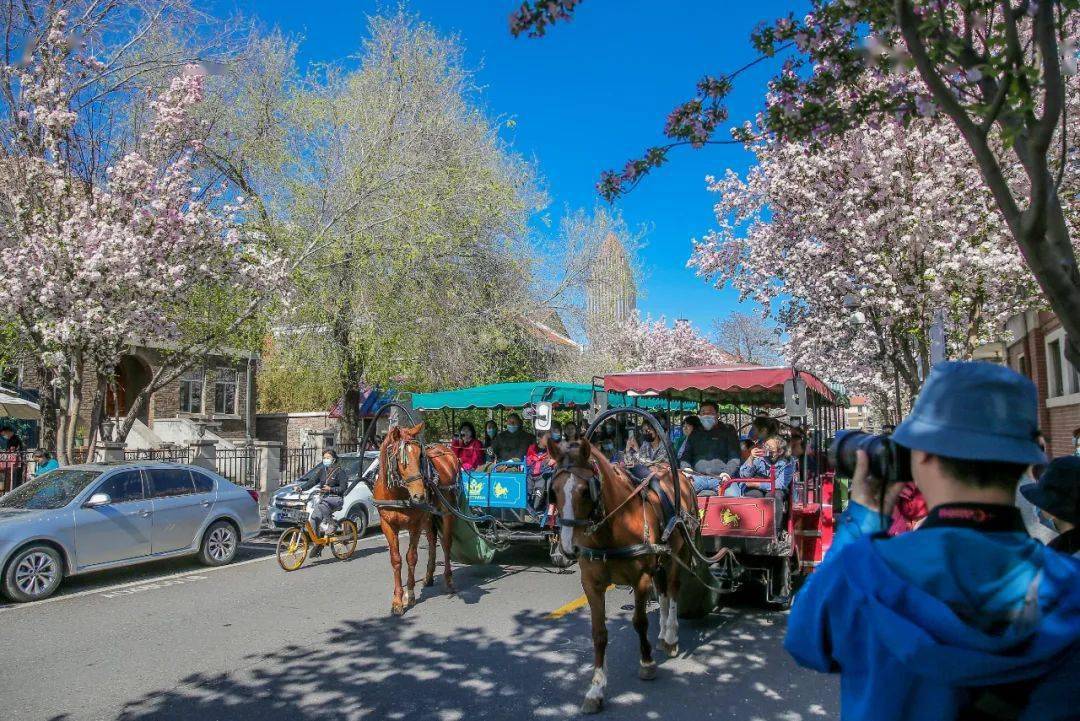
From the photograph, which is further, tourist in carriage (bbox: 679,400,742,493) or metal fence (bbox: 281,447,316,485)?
metal fence (bbox: 281,447,316,485)

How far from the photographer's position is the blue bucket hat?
5.67ft

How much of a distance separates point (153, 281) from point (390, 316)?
7.92 m

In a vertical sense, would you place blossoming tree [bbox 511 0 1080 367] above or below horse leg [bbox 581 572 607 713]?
above

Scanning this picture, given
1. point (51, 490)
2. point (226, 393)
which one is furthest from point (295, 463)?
point (51, 490)

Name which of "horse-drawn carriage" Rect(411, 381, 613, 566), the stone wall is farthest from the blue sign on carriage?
the stone wall

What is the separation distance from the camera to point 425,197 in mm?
19203

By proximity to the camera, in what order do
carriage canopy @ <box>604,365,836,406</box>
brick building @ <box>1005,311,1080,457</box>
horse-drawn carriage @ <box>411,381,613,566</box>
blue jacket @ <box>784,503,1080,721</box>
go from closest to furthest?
blue jacket @ <box>784,503,1080,721</box> → carriage canopy @ <box>604,365,836,406</box> → horse-drawn carriage @ <box>411,381,613,566</box> → brick building @ <box>1005,311,1080,457</box>

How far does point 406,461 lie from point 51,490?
5.06 metres

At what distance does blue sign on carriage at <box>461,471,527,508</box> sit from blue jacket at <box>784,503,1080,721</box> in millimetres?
9003

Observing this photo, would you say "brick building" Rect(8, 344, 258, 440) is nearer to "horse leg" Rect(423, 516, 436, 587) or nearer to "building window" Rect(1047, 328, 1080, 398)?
"horse leg" Rect(423, 516, 436, 587)

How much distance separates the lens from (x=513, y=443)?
42.2 ft

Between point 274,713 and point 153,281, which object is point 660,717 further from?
point 153,281

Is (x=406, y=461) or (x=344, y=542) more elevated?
(x=406, y=461)

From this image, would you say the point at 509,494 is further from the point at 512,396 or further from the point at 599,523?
the point at 599,523
